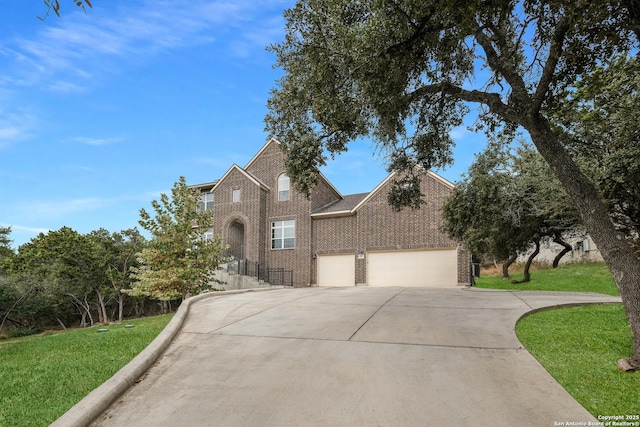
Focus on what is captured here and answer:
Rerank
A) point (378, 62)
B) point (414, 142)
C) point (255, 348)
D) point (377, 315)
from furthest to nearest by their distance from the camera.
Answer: point (414, 142) → point (377, 315) → point (378, 62) → point (255, 348)

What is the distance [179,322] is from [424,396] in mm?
5558

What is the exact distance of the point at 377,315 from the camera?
902cm

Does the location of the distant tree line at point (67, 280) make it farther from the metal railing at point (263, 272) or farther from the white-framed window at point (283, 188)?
the white-framed window at point (283, 188)

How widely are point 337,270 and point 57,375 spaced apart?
63.5 feet

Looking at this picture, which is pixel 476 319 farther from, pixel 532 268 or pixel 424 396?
pixel 532 268

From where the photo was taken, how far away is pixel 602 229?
586 cm

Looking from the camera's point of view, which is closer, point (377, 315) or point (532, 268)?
point (377, 315)

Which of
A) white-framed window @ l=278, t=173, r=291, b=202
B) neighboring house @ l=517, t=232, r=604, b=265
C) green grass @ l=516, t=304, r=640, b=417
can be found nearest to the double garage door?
white-framed window @ l=278, t=173, r=291, b=202

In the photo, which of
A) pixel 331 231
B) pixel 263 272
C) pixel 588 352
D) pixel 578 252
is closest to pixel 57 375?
pixel 588 352

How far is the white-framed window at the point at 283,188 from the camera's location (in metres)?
26.0

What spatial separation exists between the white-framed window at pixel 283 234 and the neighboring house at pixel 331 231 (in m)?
0.07

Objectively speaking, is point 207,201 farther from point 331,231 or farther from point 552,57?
point 552,57

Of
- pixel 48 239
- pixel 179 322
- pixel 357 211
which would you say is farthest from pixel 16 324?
pixel 179 322

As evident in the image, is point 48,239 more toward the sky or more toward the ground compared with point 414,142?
more toward the ground
